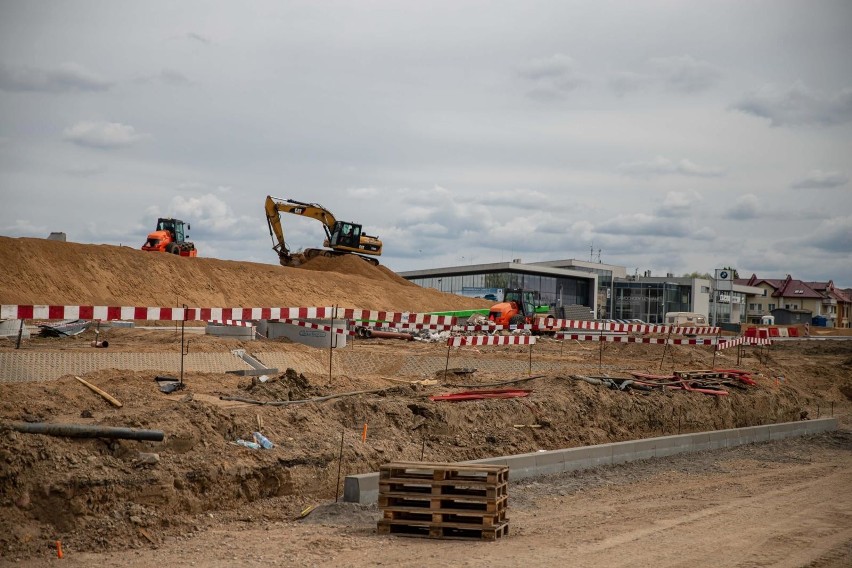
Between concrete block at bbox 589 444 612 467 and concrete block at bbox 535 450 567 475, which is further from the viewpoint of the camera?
concrete block at bbox 589 444 612 467

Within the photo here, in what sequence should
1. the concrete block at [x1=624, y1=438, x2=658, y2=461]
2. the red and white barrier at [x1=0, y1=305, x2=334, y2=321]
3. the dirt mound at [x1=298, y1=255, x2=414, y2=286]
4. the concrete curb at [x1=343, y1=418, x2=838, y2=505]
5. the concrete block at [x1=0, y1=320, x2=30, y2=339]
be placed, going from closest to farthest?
the concrete curb at [x1=343, y1=418, x2=838, y2=505] < the concrete block at [x1=624, y1=438, x2=658, y2=461] < the red and white barrier at [x1=0, y1=305, x2=334, y2=321] < the concrete block at [x1=0, y1=320, x2=30, y2=339] < the dirt mound at [x1=298, y1=255, x2=414, y2=286]

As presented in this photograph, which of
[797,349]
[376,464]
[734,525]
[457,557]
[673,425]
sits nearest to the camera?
[457,557]

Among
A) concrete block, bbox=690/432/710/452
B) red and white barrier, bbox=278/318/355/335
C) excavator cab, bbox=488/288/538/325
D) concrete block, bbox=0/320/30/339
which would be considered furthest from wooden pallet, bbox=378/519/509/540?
excavator cab, bbox=488/288/538/325

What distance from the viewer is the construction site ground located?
26.5ft

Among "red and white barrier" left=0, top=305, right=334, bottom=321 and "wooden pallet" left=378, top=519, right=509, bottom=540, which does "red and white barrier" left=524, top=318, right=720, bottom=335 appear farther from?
"wooden pallet" left=378, top=519, right=509, bottom=540

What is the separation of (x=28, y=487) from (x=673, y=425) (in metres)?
12.1

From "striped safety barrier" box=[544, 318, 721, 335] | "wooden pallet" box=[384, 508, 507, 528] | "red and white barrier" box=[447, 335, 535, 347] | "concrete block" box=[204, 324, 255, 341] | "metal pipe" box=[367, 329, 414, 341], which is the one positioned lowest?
"wooden pallet" box=[384, 508, 507, 528]

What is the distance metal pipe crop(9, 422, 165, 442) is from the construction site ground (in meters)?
0.10

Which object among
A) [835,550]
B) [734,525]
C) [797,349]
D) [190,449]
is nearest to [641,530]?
[734,525]

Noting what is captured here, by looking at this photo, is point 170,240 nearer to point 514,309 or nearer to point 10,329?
point 514,309

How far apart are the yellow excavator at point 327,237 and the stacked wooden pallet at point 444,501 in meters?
42.2

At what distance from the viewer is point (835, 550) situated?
818 cm

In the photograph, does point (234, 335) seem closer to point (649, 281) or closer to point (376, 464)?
point (376, 464)

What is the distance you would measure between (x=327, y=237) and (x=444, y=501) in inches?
1776
